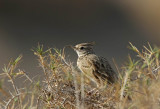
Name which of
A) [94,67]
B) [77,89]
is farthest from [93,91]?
[94,67]

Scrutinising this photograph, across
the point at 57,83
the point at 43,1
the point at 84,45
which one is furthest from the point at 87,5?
the point at 57,83

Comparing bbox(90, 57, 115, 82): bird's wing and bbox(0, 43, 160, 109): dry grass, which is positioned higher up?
bbox(90, 57, 115, 82): bird's wing

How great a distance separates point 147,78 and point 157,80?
8 centimetres

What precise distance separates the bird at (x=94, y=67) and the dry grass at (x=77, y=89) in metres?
0.80

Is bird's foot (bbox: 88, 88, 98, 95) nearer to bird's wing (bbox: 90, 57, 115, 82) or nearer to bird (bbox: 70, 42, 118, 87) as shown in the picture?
bird (bbox: 70, 42, 118, 87)

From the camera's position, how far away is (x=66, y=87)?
3.15m

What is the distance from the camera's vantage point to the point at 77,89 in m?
3.03

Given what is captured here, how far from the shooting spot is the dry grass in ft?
9.08

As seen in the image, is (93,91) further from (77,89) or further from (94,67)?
(94,67)

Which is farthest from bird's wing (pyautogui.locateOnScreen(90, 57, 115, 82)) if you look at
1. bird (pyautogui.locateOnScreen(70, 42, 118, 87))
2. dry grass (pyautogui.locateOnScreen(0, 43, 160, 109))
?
dry grass (pyautogui.locateOnScreen(0, 43, 160, 109))

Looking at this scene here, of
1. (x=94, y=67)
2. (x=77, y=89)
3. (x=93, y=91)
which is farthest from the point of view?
(x=94, y=67)

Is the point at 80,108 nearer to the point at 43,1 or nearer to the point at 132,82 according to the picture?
the point at 132,82

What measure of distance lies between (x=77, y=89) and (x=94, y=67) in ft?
6.25

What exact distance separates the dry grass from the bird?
80cm
